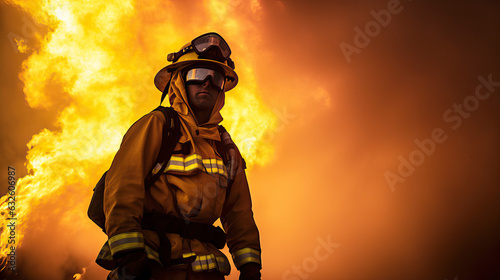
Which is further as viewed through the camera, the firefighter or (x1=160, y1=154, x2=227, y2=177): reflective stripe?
(x1=160, y1=154, x2=227, y2=177): reflective stripe

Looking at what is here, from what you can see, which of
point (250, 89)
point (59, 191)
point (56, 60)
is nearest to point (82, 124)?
point (56, 60)

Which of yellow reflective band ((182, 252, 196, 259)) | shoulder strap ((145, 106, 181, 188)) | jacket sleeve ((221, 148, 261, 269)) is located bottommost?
yellow reflective band ((182, 252, 196, 259))

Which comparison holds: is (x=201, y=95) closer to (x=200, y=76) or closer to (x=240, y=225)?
(x=200, y=76)

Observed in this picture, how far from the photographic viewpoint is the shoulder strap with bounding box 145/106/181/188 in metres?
3.10

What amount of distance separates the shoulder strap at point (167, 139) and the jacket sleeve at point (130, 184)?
0.19 feet

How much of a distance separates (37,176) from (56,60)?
374cm

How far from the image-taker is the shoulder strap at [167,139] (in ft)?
10.2

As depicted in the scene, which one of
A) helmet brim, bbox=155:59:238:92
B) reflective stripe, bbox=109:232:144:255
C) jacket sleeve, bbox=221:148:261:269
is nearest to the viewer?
reflective stripe, bbox=109:232:144:255

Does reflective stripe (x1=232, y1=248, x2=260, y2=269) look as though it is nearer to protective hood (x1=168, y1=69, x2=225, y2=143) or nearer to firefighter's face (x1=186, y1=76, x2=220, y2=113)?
protective hood (x1=168, y1=69, x2=225, y2=143)

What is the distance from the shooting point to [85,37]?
10.7 metres

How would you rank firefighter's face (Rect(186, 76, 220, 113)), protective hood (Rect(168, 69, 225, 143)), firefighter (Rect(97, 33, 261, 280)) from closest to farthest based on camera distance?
firefighter (Rect(97, 33, 261, 280)) → protective hood (Rect(168, 69, 225, 143)) → firefighter's face (Rect(186, 76, 220, 113))

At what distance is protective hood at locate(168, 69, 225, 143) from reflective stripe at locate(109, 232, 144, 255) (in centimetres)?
110

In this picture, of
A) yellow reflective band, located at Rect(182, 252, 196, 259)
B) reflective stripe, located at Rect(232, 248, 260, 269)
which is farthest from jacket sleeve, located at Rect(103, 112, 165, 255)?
reflective stripe, located at Rect(232, 248, 260, 269)

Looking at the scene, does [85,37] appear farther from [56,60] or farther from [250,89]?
[250,89]
